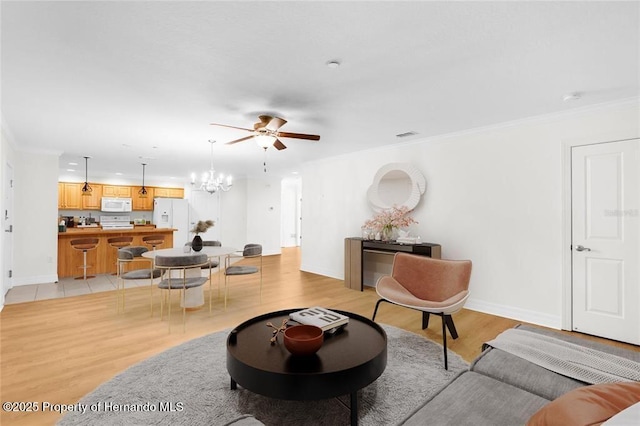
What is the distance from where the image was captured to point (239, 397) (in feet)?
7.05

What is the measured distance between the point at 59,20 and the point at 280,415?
9.29ft

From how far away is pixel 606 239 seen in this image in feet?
10.6

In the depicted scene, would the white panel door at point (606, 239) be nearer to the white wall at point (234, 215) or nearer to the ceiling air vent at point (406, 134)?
the ceiling air vent at point (406, 134)

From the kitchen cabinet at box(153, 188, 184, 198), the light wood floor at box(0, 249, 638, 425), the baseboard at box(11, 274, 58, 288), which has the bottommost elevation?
the light wood floor at box(0, 249, 638, 425)

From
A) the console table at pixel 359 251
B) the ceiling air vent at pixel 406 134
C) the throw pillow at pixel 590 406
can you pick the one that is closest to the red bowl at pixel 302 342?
the throw pillow at pixel 590 406

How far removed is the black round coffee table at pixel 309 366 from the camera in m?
1.66

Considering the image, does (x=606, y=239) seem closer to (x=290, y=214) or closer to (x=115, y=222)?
(x=290, y=214)

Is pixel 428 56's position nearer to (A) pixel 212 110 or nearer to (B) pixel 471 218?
(A) pixel 212 110

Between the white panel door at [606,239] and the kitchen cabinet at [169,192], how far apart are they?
1005 centimetres

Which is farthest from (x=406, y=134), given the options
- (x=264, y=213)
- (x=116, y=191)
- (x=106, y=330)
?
(x=116, y=191)

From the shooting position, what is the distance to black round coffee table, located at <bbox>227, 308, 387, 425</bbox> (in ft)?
5.46

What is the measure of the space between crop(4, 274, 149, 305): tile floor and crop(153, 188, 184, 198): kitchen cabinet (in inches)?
164

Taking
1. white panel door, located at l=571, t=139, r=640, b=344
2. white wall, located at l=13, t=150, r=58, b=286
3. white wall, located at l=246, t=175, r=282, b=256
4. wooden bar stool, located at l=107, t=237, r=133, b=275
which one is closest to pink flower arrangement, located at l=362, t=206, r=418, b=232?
white panel door, located at l=571, t=139, r=640, b=344

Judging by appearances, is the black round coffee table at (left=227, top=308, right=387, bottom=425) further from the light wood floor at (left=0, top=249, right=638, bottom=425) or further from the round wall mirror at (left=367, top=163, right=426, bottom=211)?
the round wall mirror at (left=367, top=163, right=426, bottom=211)
